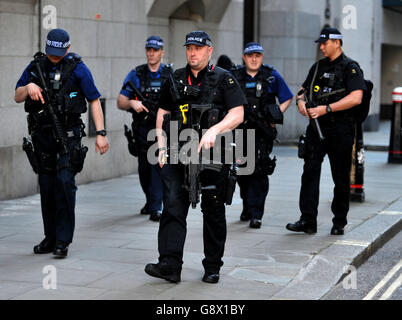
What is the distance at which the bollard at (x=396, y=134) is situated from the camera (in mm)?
14766

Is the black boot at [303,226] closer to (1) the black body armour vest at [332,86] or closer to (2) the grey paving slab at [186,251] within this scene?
(2) the grey paving slab at [186,251]

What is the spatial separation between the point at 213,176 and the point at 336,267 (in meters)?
1.42

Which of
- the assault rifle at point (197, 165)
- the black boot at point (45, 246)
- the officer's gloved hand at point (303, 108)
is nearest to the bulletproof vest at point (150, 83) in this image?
the officer's gloved hand at point (303, 108)

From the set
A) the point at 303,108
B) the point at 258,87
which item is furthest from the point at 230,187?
the point at 258,87

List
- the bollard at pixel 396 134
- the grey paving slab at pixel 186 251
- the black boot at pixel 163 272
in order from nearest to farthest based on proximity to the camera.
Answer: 1. the grey paving slab at pixel 186 251
2. the black boot at pixel 163 272
3. the bollard at pixel 396 134

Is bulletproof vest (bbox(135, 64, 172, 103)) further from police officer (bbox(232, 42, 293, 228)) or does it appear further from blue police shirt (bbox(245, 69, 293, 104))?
blue police shirt (bbox(245, 69, 293, 104))

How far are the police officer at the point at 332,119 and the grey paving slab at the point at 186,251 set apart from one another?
27 centimetres

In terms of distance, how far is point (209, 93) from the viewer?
6.23m

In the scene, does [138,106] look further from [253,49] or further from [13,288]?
[13,288]

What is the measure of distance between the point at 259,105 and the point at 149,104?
49.3 inches

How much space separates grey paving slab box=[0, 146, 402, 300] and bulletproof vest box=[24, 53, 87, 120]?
124 centimetres

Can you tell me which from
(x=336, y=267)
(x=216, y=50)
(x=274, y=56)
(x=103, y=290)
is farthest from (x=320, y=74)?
(x=274, y=56)

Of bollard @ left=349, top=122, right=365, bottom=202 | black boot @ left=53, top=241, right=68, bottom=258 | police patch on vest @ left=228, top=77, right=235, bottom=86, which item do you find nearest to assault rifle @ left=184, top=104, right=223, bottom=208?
police patch on vest @ left=228, top=77, right=235, bottom=86

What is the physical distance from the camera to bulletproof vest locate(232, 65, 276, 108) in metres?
8.60
